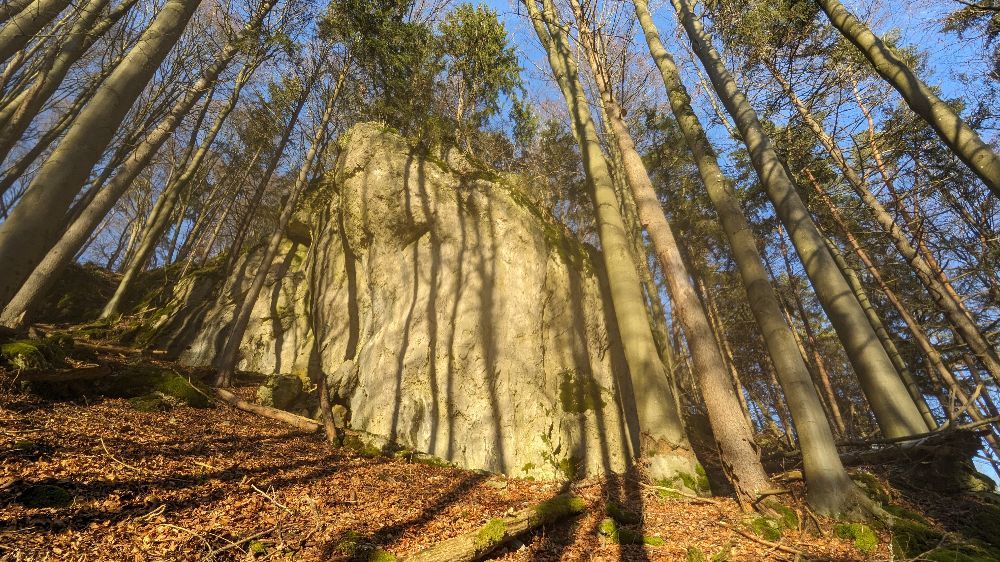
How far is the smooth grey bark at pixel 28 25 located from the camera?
5562mm

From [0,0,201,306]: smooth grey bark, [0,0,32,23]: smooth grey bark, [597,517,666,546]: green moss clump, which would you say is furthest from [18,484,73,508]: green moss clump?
[0,0,32,23]: smooth grey bark

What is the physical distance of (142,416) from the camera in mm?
5992

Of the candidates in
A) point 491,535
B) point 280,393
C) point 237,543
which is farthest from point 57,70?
point 491,535

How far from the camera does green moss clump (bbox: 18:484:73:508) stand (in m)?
3.13

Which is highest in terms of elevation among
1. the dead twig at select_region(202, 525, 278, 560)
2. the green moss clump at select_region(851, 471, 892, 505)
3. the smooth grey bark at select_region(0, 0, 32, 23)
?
the smooth grey bark at select_region(0, 0, 32, 23)

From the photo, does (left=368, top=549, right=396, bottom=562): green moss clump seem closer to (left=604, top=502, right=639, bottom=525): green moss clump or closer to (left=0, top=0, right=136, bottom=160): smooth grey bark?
(left=604, top=502, right=639, bottom=525): green moss clump

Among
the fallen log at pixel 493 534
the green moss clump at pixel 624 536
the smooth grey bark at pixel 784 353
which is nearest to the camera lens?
the fallen log at pixel 493 534

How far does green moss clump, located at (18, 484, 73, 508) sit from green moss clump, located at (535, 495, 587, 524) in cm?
426

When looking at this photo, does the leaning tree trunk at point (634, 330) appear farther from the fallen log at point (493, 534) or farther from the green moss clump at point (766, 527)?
the fallen log at point (493, 534)

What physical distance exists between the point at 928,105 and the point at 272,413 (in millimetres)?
13138

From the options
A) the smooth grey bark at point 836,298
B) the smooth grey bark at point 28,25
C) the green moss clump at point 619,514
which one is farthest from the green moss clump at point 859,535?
the smooth grey bark at point 28,25

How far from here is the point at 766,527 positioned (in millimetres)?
4281

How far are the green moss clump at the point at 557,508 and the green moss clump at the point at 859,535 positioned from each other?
2709 mm

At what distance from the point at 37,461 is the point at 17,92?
50.5 feet
